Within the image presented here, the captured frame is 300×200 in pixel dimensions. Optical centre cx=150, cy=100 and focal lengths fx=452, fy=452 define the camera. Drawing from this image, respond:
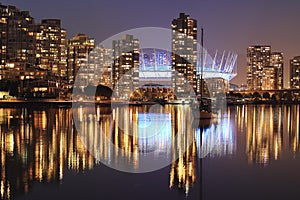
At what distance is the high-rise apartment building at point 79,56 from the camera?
16112 centimetres

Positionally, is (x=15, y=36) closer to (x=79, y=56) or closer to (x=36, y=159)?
(x=79, y=56)

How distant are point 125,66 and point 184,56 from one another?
22162 mm

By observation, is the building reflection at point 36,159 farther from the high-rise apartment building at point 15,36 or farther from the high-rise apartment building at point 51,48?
the high-rise apartment building at point 51,48

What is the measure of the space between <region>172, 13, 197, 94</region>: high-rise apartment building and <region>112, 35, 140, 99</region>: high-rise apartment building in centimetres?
1393

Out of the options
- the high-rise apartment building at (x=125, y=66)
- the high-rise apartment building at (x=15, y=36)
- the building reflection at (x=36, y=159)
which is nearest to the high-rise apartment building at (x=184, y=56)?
the high-rise apartment building at (x=125, y=66)

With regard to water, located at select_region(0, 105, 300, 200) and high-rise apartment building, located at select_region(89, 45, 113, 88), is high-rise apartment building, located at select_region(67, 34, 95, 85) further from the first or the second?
water, located at select_region(0, 105, 300, 200)

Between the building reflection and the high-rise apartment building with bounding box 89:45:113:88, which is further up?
the high-rise apartment building with bounding box 89:45:113:88

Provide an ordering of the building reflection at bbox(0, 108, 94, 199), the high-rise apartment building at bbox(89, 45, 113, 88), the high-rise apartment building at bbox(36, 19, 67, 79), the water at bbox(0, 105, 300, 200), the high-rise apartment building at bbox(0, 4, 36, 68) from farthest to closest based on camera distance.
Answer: the high-rise apartment building at bbox(89, 45, 113, 88)
the high-rise apartment building at bbox(36, 19, 67, 79)
the high-rise apartment building at bbox(0, 4, 36, 68)
the building reflection at bbox(0, 108, 94, 199)
the water at bbox(0, 105, 300, 200)

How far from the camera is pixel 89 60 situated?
6590 inches

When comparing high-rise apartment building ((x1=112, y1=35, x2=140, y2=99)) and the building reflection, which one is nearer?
the building reflection

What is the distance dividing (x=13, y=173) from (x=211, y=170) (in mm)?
5224

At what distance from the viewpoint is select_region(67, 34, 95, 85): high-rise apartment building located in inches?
6344

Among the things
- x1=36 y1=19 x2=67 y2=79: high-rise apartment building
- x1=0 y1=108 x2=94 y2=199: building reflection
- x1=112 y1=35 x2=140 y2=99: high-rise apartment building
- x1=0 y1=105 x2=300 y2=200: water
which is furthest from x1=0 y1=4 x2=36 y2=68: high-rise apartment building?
x1=0 y1=105 x2=300 y2=200: water

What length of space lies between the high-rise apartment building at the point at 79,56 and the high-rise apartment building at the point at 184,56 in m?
31.1
